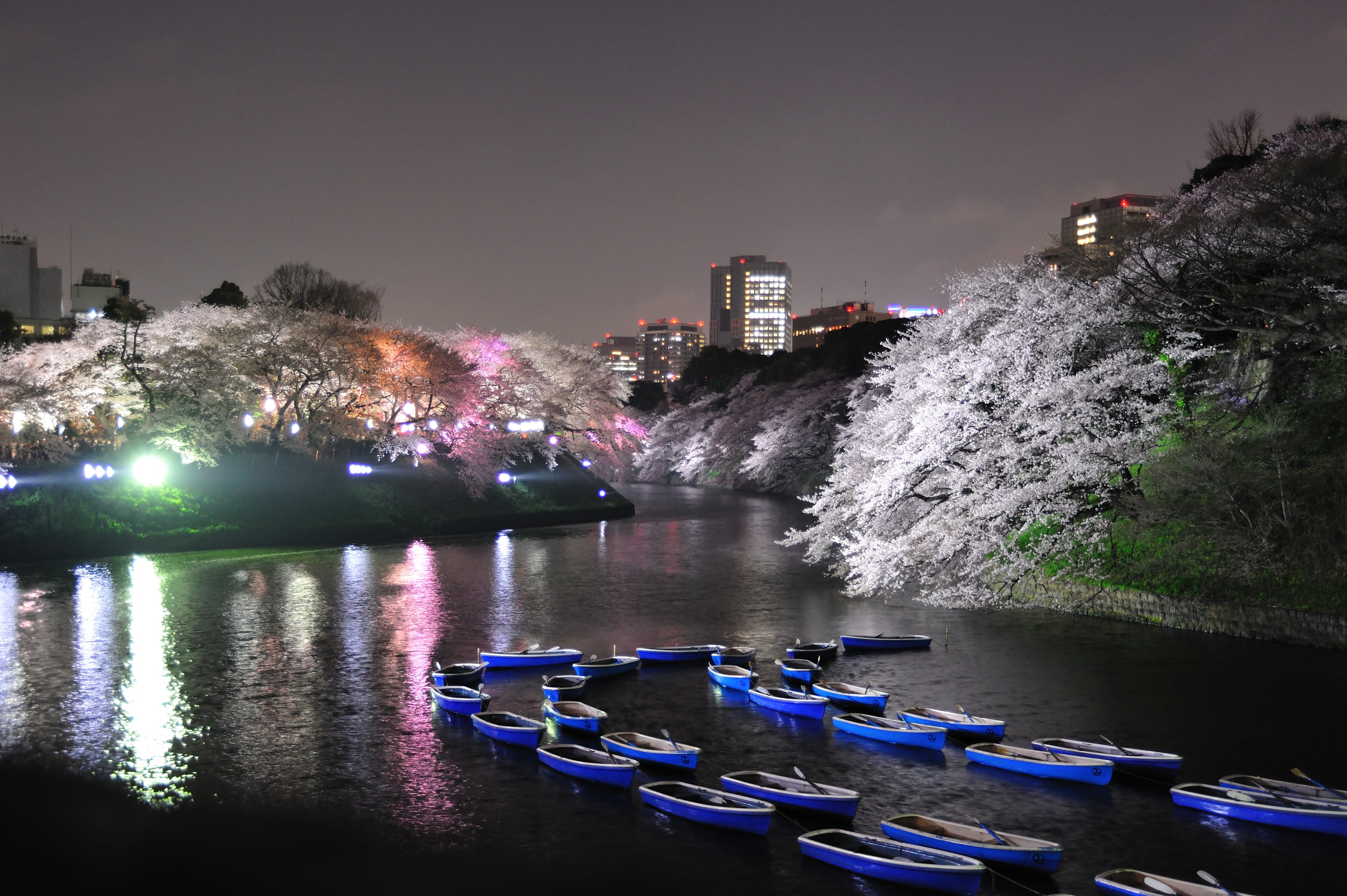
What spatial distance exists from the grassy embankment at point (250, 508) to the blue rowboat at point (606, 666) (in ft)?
76.4

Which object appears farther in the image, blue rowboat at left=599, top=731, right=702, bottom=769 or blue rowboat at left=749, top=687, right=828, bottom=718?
blue rowboat at left=749, top=687, right=828, bottom=718

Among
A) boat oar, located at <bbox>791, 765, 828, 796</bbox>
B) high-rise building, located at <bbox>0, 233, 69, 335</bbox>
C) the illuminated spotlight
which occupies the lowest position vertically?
boat oar, located at <bbox>791, 765, 828, 796</bbox>

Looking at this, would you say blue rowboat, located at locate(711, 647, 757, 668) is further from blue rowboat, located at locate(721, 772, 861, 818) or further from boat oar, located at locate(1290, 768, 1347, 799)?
boat oar, located at locate(1290, 768, 1347, 799)

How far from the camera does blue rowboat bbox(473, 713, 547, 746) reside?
13.9m

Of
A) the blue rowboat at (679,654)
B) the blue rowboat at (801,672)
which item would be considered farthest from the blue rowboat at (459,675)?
the blue rowboat at (801,672)

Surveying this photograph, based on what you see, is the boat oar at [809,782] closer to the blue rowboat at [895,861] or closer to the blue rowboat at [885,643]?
the blue rowboat at [895,861]

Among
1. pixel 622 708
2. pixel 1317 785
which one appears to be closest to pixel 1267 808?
pixel 1317 785

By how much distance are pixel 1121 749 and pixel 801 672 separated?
593cm

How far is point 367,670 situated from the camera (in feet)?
61.1

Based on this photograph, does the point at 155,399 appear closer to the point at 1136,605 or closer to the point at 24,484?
the point at 24,484

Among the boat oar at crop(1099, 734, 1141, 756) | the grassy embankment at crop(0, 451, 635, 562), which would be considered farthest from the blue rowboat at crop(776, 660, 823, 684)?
the grassy embankment at crop(0, 451, 635, 562)

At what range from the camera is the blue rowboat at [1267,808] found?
10.6m

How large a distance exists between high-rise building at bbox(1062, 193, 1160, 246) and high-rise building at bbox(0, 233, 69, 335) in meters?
107

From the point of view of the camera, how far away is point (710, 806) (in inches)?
433
